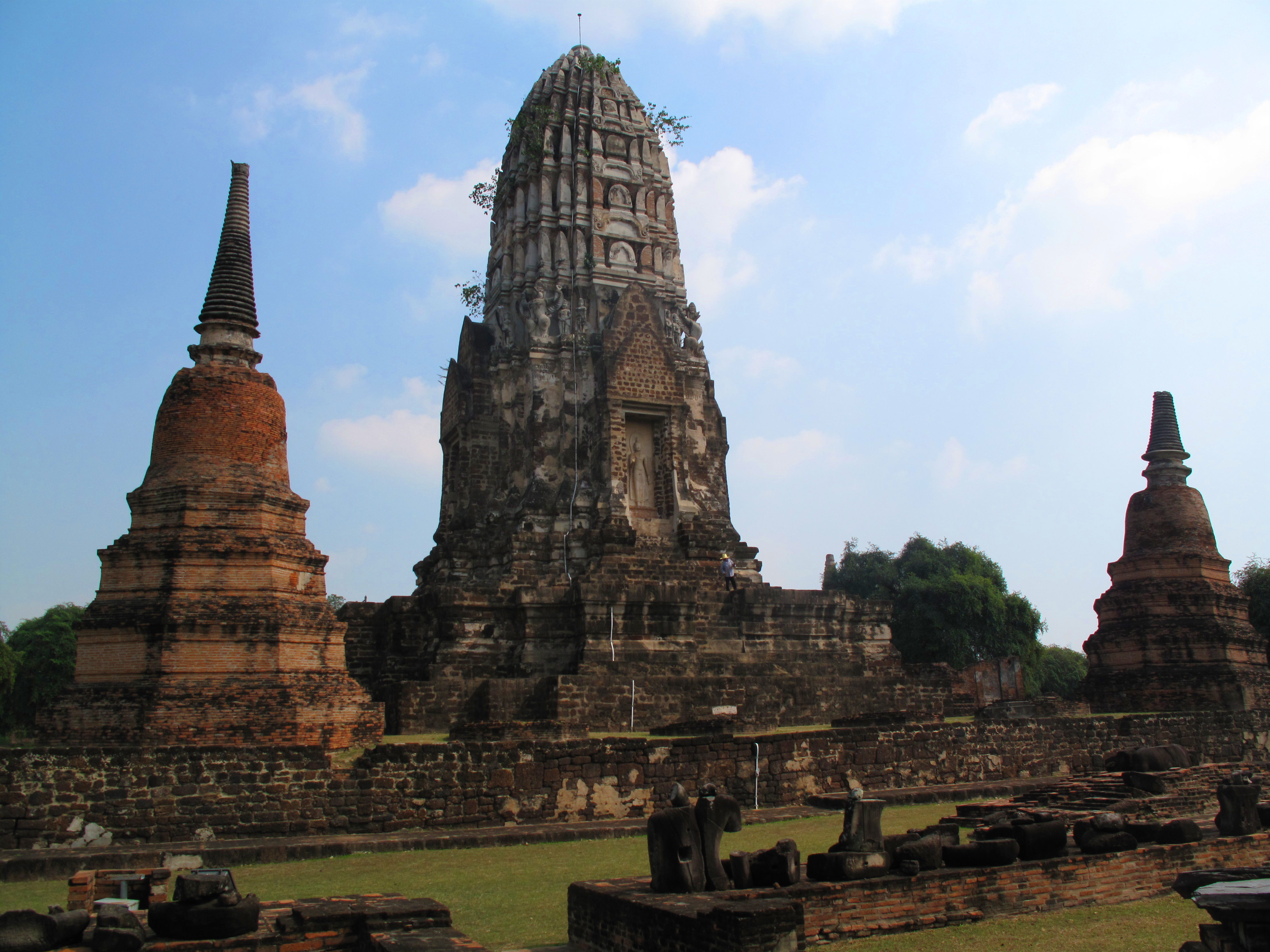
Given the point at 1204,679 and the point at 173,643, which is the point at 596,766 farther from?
the point at 1204,679

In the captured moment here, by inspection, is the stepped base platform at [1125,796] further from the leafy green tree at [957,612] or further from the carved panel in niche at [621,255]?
the leafy green tree at [957,612]

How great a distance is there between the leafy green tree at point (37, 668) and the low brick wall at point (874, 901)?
3952 centimetres

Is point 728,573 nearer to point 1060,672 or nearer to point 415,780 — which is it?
point 415,780

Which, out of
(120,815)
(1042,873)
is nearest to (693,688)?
(120,815)

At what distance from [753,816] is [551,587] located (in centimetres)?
841

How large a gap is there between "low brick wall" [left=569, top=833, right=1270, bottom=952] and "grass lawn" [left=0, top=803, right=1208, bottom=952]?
0.13 metres

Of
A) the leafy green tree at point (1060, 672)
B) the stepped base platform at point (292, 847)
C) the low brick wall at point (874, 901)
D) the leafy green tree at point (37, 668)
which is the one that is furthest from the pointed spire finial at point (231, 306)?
the leafy green tree at point (1060, 672)

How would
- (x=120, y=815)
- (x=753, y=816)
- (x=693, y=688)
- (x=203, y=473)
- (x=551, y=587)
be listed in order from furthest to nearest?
(x=551, y=587) < (x=693, y=688) < (x=203, y=473) < (x=753, y=816) < (x=120, y=815)

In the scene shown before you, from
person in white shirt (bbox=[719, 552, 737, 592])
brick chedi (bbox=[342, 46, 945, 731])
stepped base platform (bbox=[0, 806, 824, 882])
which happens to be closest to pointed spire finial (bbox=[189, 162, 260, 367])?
brick chedi (bbox=[342, 46, 945, 731])

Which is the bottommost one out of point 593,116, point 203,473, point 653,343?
point 203,473

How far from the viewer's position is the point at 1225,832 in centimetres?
1002

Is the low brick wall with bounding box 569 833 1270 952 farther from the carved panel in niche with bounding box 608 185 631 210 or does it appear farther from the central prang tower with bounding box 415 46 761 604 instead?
the carved panel in niche with bounding box 608 185 631 210

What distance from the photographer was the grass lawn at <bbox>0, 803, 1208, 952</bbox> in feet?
23.1

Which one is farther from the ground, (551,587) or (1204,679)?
(551,587)
